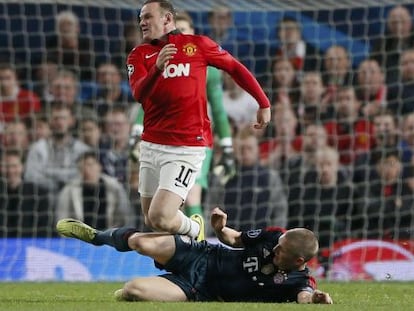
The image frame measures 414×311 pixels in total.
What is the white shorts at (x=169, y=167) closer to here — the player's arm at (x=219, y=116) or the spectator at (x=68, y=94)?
the player's arm at (x=219, y=116)

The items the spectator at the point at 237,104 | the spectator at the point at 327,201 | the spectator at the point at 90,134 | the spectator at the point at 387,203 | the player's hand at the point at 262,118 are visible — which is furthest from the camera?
the spectator at the point at 237,104

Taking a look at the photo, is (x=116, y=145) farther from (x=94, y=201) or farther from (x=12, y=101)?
(x=12, y=101)

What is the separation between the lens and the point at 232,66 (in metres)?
7.17

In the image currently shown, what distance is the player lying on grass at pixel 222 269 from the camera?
640 centimetres

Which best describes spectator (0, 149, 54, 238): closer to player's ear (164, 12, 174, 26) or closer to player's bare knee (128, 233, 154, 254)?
player's ear (164, 12, 174, 26)

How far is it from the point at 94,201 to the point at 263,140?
206cm

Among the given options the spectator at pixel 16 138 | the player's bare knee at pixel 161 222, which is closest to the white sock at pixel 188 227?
the player's bare knee at pixel 161 222

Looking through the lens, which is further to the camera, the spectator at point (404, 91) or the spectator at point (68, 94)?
the spectator at point (68, 94)

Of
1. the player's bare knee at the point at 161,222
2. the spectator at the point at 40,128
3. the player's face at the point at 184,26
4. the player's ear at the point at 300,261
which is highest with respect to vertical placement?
the player's face at the point at 184,26

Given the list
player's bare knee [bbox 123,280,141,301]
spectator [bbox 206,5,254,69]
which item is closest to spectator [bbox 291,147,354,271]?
spectator [bbox 206,5,254,69]

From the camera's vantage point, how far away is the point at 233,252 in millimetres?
6594

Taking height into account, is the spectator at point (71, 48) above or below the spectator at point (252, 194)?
above

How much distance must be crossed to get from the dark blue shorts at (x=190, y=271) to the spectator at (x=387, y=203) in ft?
14.4

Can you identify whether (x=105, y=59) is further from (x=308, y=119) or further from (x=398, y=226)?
(x=398, y=226)
